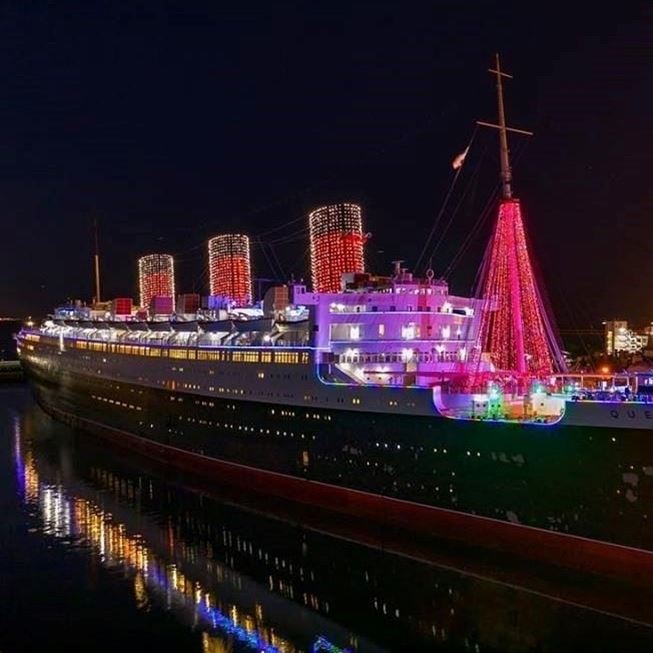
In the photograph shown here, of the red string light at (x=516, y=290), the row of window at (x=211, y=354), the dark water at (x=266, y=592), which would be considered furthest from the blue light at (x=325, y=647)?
the row of window at (x=211, y=354)

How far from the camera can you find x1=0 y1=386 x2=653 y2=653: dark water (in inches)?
656

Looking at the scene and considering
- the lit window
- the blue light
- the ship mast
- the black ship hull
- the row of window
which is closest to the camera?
the blue light

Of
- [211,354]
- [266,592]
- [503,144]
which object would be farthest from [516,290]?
[211,354]

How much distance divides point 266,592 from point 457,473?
6496 mm

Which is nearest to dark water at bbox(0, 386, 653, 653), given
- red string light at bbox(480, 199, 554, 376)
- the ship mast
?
red string light at bbox(480, 199, 554, 376)

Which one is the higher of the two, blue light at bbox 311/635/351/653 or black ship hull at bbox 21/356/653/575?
black ship hull at bbox 21/356/653/575

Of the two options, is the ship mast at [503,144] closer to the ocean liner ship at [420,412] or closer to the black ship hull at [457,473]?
the ocean liner ship at [420,412]

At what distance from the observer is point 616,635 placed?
1572cm

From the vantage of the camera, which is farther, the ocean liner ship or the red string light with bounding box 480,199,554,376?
the red string light with bounding box 480,199,554,376

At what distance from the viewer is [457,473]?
21.0 meters

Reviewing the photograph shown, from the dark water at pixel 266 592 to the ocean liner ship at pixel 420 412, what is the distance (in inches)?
50.8

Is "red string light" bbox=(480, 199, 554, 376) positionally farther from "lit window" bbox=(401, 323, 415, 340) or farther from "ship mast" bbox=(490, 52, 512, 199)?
"lit window" bbox=(401, 323, 415, 340)

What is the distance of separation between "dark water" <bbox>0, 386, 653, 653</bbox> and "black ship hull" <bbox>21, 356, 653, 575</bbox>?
0.85 metres

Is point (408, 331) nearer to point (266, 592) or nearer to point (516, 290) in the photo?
point (516, 290)
